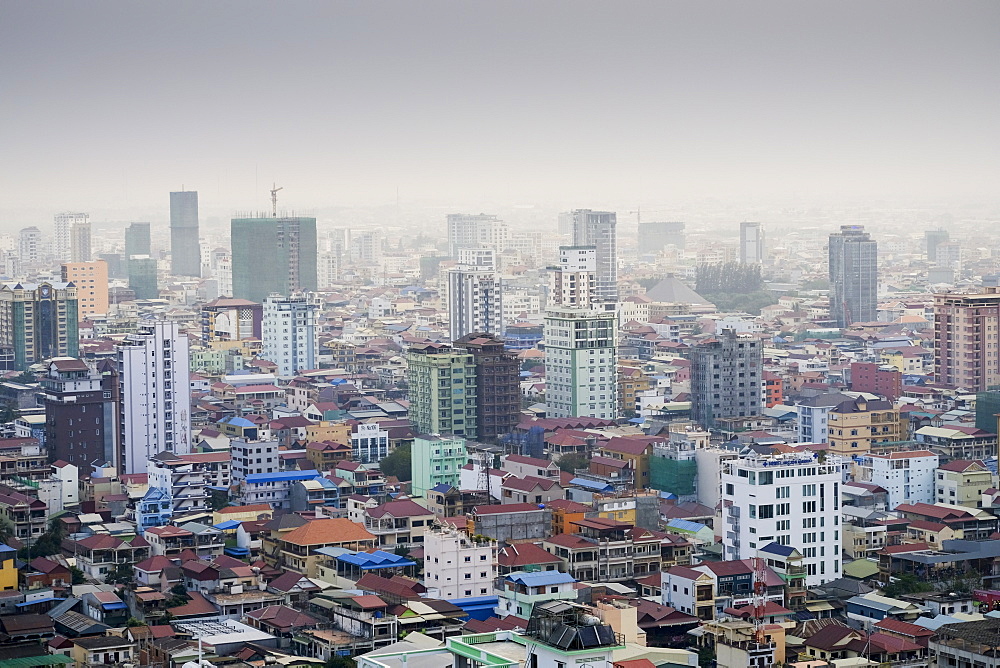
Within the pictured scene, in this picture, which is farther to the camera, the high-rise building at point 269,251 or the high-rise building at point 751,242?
the high-rise building at point 751,242

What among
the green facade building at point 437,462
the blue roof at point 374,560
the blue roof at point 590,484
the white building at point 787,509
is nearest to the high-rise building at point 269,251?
the green facade building at point 437,462

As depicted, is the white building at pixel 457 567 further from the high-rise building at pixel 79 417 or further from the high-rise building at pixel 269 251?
the high-rise building at pixel 269 251

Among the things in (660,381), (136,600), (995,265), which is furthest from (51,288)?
(995,265)

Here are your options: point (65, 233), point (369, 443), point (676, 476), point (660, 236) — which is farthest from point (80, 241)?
point (676, 476)

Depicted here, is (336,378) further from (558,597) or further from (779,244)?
(779,244)

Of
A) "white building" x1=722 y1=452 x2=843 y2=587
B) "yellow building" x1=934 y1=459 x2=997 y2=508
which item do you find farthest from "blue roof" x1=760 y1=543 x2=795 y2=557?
"yellow building" x1=934 y1=459 x2=997 y2=508

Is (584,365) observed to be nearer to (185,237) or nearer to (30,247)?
(30,247)

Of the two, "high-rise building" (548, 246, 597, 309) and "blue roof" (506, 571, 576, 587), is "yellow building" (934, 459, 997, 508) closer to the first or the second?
"blue roof" (506, 571, 576, 587)
